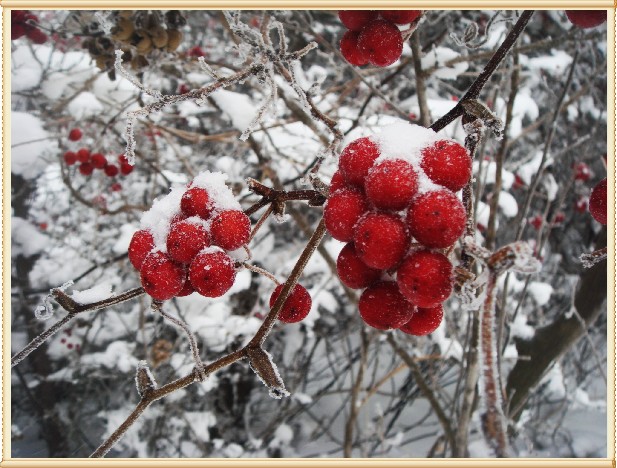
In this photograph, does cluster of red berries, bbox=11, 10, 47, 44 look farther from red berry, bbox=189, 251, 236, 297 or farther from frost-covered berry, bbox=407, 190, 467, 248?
frost-covered berry, bbox=407, 190, 467, 248

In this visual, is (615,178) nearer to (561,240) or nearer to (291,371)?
(291,371)

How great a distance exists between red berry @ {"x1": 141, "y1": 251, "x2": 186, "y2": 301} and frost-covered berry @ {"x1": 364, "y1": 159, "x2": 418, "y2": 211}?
8.8 inches

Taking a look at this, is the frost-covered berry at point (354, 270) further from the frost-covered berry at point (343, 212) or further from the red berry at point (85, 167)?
the red berry at point (85, 167)

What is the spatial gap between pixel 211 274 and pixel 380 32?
40 cm

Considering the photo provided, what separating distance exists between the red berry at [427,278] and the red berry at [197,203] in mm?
229

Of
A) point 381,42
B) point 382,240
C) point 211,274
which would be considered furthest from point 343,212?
point 381,42

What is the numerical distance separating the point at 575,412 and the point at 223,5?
3589 millimetres

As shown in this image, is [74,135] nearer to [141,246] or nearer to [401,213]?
[141,246]

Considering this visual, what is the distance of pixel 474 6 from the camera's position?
2.32ft

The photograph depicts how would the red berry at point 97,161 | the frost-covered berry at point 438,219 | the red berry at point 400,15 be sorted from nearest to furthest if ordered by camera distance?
the frost-covered berry at point 438,219, the red berry at point 400,15, the red berry at point 97,161

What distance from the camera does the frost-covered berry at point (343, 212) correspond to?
442mm

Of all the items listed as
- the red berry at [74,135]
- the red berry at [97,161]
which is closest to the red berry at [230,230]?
the red berry at [97,161]

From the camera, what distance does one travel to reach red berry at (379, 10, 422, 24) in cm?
65

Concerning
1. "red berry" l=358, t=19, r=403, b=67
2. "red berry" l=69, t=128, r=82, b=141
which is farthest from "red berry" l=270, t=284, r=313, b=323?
"red berry" l=69, t=128, r=82, b=141
